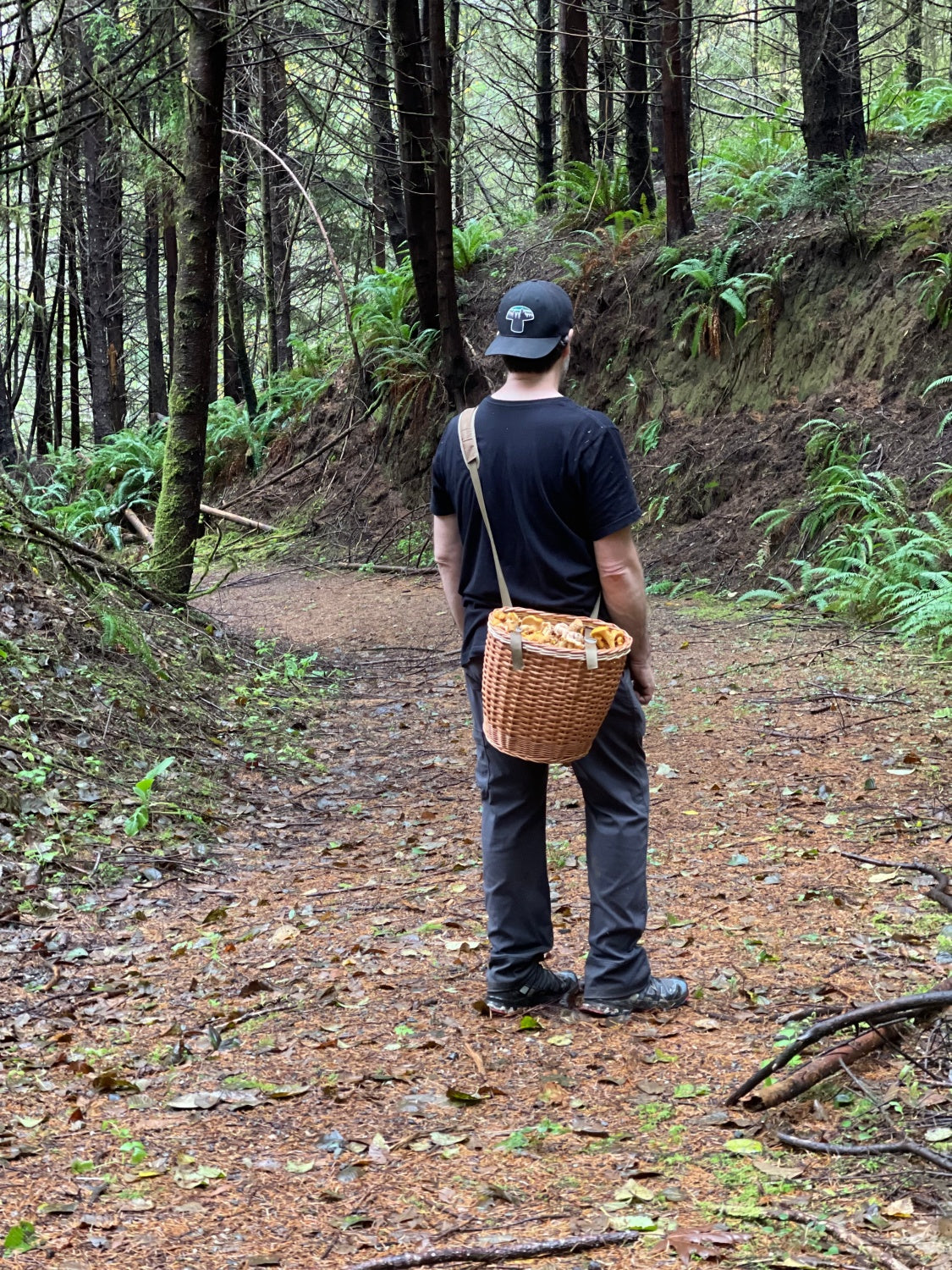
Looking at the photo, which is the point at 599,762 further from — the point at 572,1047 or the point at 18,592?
the point at 18,592

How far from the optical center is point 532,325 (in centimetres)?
355

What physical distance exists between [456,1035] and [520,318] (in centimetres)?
236

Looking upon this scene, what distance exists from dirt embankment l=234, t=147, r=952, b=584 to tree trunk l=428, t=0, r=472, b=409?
4.91 ft

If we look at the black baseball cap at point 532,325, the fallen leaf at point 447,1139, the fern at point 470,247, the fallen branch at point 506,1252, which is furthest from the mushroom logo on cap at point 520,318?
the fern at point 470,247

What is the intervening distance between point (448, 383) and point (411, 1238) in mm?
13546

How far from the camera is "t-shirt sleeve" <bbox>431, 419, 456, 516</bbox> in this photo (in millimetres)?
3740

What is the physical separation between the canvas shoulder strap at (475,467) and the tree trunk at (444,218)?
1125 cm

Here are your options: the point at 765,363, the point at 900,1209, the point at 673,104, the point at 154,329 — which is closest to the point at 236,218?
the point at 154,329

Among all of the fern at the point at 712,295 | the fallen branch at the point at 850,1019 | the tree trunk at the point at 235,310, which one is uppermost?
the tree trunk at the point at 235,310

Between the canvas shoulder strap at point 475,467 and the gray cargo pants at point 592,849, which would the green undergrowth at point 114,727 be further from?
the canvas shoulder strap at point 475,467

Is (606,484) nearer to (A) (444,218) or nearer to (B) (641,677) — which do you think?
(B) (641,677)

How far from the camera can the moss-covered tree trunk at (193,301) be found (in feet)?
30.3

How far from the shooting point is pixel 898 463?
411 inches

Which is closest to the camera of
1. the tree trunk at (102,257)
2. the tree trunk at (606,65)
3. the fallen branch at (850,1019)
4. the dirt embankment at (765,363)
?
the fallen branch at (850,1019)
